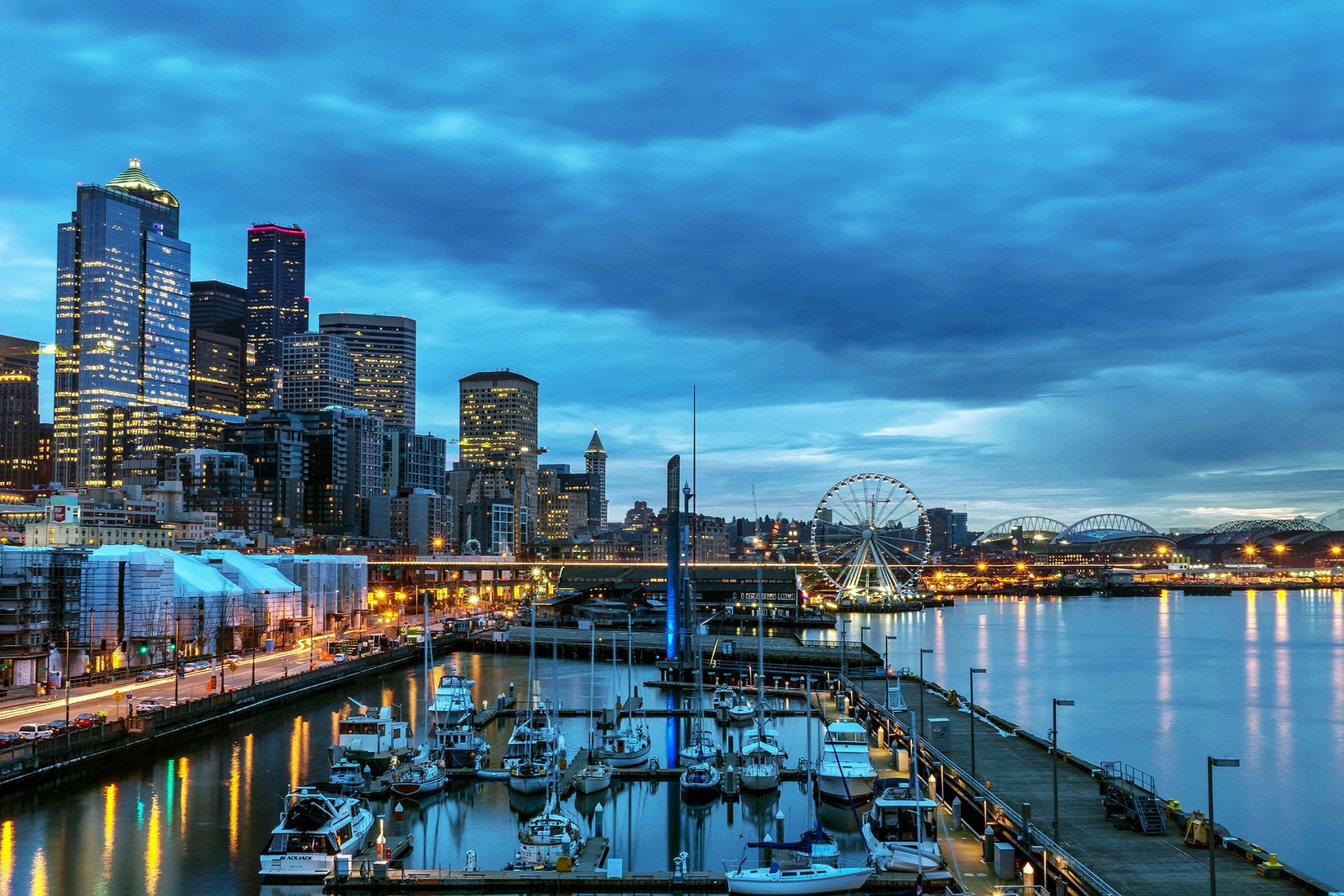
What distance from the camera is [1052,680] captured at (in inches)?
3777

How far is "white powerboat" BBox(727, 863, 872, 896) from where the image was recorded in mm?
34156

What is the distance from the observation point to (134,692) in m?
68.6

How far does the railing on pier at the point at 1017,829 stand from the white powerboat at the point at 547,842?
1299 centimetres

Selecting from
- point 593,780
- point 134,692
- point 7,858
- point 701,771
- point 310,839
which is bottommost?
point 7,858

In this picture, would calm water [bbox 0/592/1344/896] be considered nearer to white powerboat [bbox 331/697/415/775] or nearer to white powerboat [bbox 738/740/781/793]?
white powerboat [bbox 738/740/781/793]

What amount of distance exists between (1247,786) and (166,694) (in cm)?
5631

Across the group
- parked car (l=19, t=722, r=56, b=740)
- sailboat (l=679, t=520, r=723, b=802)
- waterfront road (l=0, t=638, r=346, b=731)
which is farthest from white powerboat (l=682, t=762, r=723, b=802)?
waterfront road (l=0, t=638, r=346, b=731)

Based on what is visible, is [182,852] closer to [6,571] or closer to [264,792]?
[264,792]

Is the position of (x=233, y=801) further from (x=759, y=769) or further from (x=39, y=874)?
(x=759, y=769)

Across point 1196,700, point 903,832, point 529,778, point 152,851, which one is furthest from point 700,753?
point 1196,700

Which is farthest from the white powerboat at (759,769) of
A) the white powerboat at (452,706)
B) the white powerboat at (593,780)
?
the white powerboat at (452,706)

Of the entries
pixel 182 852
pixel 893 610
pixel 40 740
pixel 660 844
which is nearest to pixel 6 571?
pixel 40 740

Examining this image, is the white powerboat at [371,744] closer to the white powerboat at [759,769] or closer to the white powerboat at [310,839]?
the white powerboat at [310,839]

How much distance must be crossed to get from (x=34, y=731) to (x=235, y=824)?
45.2 feet
